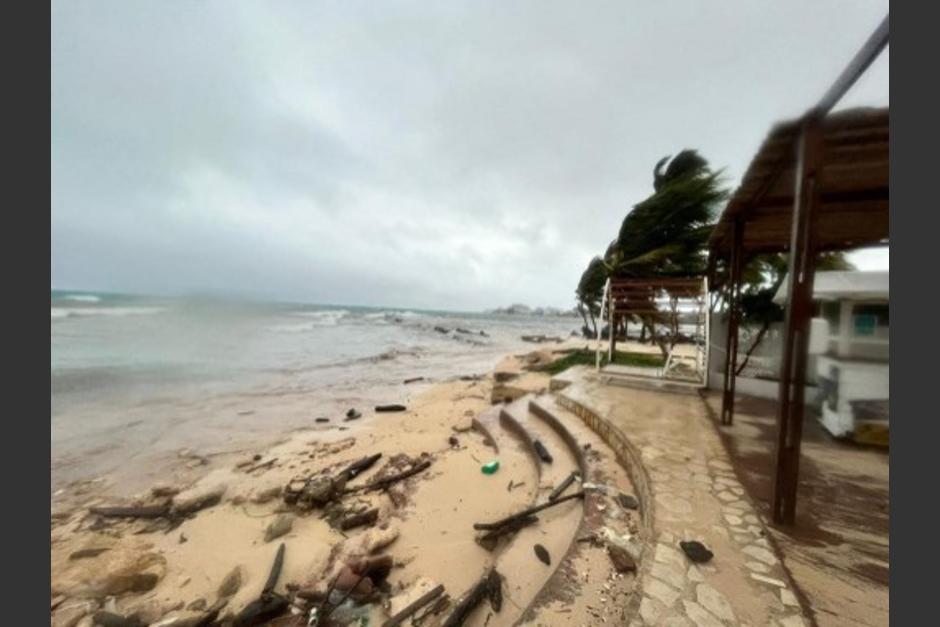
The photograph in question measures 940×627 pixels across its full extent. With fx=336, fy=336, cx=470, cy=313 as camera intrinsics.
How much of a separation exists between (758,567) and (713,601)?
0.56 meters

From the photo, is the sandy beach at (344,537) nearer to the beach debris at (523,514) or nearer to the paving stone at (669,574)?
the beach debris at (523,514)

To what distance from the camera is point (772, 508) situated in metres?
2.83

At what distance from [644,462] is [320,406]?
872 centimetres

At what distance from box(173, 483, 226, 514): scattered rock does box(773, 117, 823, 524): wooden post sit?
668 centimetres

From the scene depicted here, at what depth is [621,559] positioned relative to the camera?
2.57m

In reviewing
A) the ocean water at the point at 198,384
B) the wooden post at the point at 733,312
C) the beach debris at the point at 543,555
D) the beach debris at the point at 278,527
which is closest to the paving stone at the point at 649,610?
the beach debris at the point at 543,555

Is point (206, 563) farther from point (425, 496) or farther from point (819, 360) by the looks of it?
point (819, 360)

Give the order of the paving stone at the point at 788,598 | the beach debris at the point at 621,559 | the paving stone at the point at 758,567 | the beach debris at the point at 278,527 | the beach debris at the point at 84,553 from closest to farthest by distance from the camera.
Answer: the paving stone at the point at 788,598 → the paving stone at the point at 758,567 → the beach debris at the point at 621,559 → the beach debris at the point at 84,553 → the beach debris at the point at 278,527

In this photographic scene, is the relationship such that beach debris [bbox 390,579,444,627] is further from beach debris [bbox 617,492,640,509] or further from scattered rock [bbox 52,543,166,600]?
scattered rock [bbox 52,543,166,600]

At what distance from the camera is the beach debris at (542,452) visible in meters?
4.98

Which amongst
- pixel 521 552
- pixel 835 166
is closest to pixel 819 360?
pixel 835 166

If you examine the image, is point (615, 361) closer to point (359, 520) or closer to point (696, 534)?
point (696, 534)

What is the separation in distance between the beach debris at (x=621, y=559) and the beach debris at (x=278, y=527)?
373 centimetres

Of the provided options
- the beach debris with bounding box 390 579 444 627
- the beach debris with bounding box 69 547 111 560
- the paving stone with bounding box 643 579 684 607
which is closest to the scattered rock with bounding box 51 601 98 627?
the beach debris with bounding box 69 547 111 560
